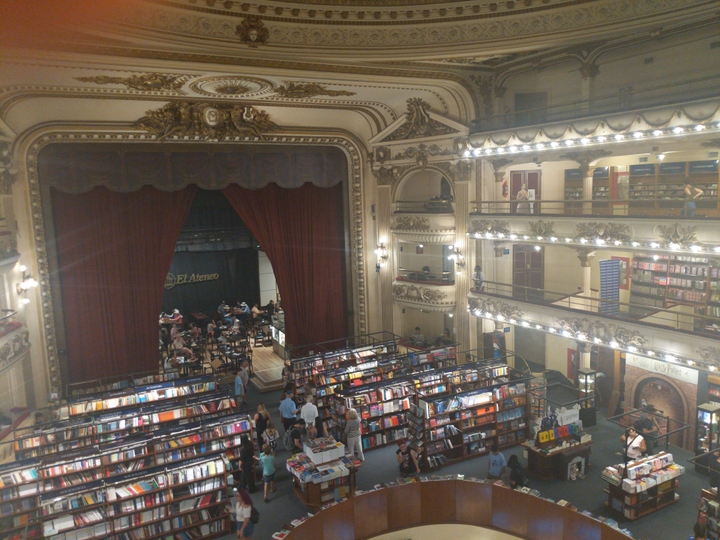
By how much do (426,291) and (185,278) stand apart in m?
9.63

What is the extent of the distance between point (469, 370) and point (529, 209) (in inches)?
174

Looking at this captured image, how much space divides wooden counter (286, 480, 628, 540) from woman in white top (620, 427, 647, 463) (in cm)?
207

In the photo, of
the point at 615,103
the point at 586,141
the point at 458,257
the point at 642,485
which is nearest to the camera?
the point at 642,485

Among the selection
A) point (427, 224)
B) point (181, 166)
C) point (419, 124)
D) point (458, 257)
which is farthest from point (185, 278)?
point (458, 257)

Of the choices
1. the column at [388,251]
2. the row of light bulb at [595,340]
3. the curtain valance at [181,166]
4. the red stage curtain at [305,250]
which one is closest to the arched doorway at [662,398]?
the row of light bulb at [595,340]

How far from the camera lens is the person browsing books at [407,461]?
385 inches

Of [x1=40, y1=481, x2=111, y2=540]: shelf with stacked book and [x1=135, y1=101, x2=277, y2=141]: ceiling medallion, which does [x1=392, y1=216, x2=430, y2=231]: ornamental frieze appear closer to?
[x1=135, y1=101, x2=277, y2=141]: ceiling medallion

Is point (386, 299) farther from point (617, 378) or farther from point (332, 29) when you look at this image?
point (332, 29)

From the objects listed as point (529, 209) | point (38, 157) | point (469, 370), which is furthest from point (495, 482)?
point (38, 157)

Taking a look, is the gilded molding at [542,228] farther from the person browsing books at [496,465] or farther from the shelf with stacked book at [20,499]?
the shelf with stacked book at [20,499]

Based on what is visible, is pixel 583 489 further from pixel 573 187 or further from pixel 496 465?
pixel 573 187

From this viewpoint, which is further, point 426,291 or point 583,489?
point 426,291

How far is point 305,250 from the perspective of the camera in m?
15.9

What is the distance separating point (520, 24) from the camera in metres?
10.1
